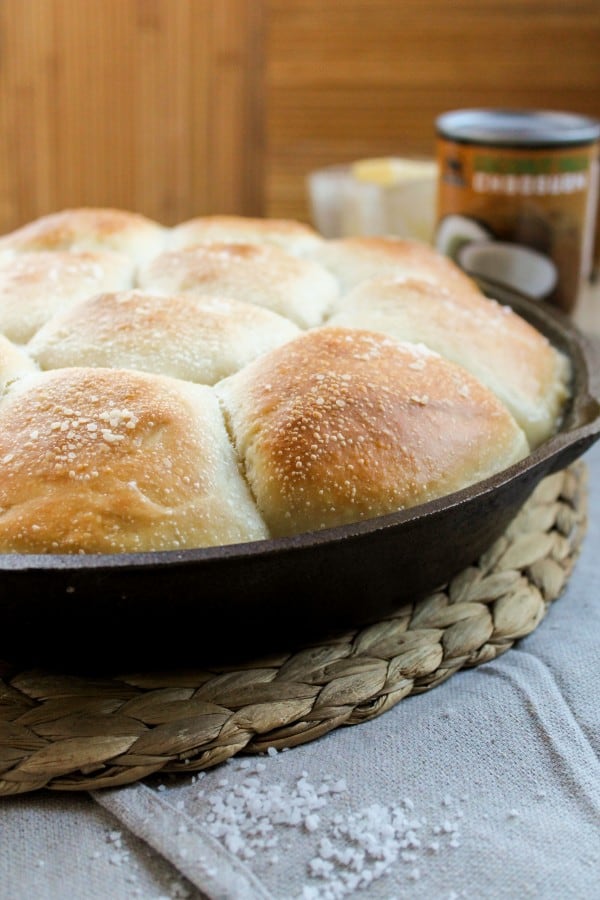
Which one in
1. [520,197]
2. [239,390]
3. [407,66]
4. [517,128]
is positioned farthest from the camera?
[407,66]

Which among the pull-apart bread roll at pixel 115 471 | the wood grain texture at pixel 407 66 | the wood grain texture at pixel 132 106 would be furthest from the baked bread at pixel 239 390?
the wood grain texture at pixel 132 106

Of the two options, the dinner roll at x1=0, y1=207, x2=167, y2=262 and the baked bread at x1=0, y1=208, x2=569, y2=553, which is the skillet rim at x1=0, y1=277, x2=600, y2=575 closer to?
the baked bread at x1=0, y1=208, x2=569, y2=553

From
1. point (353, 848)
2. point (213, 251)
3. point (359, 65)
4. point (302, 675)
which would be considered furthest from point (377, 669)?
point (359, 65)

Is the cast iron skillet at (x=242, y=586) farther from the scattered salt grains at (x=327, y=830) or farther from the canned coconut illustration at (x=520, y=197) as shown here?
the canned coconut illustration at (x=520, y=197)

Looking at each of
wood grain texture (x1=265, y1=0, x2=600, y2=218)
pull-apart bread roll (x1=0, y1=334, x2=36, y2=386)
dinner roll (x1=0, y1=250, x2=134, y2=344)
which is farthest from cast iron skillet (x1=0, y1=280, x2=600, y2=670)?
wood grain texture (x1=265, y1=0, x2=600, y2=218)

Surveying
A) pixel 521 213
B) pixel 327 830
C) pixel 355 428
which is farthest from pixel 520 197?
pixel 327 830

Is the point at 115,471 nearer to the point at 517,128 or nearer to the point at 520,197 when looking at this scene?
the point at 520,197

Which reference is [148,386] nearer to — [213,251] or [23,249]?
[213,251]
